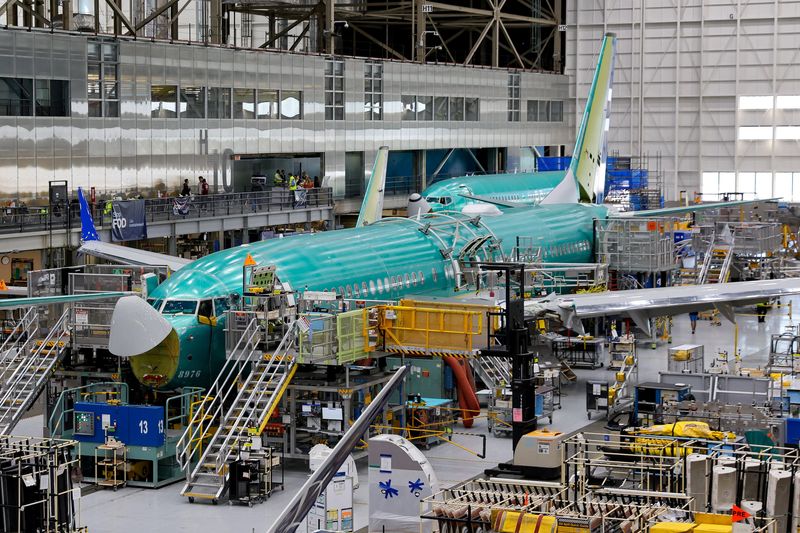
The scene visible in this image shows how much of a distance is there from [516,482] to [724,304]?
18537 millimetres

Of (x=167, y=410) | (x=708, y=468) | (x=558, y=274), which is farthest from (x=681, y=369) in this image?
(x=708, y=468)

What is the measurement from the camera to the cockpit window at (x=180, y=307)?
31.4 meters

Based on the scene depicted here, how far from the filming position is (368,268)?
118ft

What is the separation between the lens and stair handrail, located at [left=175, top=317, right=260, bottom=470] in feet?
96.5

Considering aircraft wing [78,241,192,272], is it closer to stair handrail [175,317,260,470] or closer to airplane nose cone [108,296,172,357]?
stair handrail [175,317,260,470]

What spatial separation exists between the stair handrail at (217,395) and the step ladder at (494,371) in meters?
7.55

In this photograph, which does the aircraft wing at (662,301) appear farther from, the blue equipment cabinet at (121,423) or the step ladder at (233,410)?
the blue equipment cabinet at (121,423)

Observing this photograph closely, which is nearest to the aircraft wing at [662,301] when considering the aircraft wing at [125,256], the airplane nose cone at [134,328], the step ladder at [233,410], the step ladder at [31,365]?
the step ladder at [233,410]

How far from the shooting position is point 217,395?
1172 inches

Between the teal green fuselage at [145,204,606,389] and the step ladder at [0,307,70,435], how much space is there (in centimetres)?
260

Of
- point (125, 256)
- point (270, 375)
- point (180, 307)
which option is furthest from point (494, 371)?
point (125, 256)

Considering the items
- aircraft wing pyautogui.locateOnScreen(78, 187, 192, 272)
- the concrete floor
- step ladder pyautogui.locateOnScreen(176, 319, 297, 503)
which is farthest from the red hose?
aircraft wing pyautogui.locateOnScreen(78, 187, 192, 272)

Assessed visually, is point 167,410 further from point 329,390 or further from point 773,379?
point 773,379

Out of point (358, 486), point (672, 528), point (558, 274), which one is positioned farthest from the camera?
point (558, 274)
